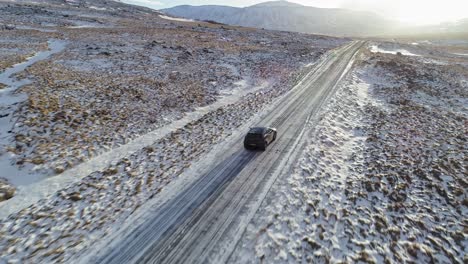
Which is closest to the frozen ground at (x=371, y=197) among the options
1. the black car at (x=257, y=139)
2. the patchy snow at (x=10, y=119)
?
the black car at (x=257, y=139)

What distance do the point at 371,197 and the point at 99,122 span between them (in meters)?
18.8

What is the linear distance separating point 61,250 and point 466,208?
58.3 feet

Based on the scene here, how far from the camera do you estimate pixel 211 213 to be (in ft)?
34.9

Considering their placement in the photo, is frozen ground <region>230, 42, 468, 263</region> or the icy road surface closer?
the icy road surface

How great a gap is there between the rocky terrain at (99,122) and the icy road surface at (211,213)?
1.51 m

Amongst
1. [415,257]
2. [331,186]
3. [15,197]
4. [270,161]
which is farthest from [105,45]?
[415,257]

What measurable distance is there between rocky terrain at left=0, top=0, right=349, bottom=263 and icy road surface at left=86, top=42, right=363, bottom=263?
4.95ft

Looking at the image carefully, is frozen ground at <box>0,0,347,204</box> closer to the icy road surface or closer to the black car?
the icy road surface

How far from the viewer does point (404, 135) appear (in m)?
19.2

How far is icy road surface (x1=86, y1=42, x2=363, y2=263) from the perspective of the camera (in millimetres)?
8766

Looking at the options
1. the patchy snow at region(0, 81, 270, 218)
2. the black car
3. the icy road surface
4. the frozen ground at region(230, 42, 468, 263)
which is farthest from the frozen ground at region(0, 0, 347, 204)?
the frozen ground at region(230, 42, 468, 263)

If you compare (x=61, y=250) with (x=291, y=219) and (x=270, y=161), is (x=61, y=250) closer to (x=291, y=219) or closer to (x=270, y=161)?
(x=291, y=219)

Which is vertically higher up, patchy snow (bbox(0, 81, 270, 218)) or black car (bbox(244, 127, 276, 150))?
black car (bbox(244, 127, 276, 150))

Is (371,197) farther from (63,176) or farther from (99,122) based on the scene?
(99,122)
